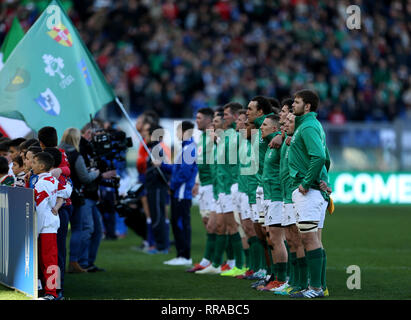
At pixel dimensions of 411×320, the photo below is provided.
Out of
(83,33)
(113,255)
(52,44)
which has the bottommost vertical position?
(113,255)

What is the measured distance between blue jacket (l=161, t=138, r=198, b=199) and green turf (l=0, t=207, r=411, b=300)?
122 centimetres

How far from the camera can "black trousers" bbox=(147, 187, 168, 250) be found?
1459 centimetres

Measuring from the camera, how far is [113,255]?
47.3ft

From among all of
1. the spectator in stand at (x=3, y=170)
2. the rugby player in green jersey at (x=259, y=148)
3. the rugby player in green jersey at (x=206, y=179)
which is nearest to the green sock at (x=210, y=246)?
the rugby player in green jersey at (x=206, y=179)

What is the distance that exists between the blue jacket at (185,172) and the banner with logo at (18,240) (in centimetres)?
343

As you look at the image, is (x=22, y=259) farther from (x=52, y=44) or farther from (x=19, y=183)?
(x=52, y=44)

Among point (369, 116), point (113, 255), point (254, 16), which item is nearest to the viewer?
point (113, 255)

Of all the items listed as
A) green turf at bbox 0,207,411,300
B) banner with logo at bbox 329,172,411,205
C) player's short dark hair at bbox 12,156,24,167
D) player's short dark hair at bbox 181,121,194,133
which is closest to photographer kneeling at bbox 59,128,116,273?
green turf at bbox 0,207,411,300

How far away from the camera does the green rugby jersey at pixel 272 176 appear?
9.95 meters

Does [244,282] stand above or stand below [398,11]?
below

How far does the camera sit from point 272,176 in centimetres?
1002

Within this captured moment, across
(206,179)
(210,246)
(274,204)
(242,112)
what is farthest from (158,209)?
(274,204)
